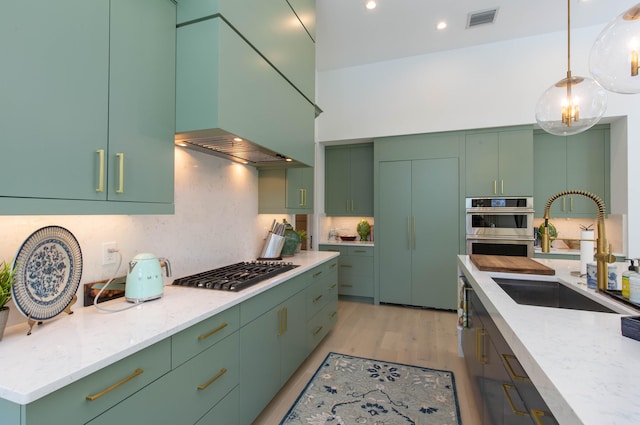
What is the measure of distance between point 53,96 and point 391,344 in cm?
298

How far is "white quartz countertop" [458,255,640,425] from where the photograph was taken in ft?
1.92

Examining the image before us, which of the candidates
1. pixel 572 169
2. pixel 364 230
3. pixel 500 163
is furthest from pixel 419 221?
pixel 572 169

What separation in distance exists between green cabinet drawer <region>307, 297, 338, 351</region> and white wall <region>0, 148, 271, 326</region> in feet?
2.75

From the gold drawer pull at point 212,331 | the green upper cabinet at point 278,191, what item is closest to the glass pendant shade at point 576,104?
the green upper cabinet at point 278,191

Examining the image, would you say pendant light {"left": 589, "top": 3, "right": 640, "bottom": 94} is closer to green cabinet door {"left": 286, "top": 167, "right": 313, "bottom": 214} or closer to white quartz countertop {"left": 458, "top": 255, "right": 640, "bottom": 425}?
white quartz countertop {"left": 458, "top": 255, "right": 640, "bottom": 425}

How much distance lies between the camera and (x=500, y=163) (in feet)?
11.5

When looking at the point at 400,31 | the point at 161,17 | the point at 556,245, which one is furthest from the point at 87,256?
the point at 556,245

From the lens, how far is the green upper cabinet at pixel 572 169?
345 centimetres

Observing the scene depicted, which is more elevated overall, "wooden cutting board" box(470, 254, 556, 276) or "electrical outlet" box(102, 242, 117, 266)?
"electrical outlet" box(102, 242, 117, 266)

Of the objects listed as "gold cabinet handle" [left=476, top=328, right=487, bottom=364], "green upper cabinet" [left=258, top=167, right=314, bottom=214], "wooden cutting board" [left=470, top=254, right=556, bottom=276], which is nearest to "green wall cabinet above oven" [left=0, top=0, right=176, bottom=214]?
"green upper cabinet" [left=258, top=167, right=314, bottom=214]

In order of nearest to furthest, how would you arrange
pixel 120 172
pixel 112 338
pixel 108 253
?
pixel 112 338, pixel 120 172, pixel 108 253

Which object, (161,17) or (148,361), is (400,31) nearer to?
(161,17)

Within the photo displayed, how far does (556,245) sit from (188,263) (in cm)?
431

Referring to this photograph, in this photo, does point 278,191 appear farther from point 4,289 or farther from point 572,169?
point 572,169
